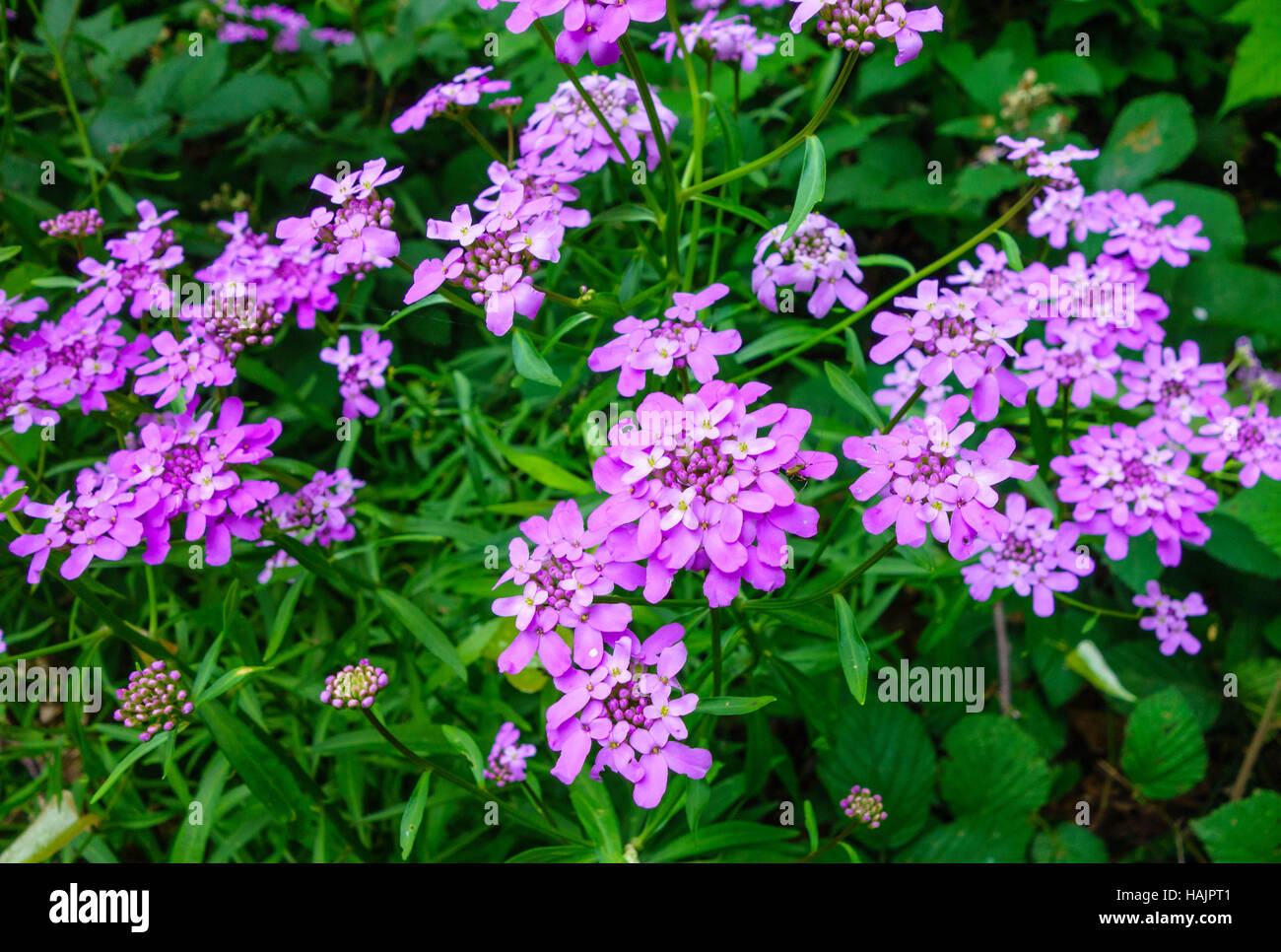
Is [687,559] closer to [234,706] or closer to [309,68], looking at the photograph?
[234,706]

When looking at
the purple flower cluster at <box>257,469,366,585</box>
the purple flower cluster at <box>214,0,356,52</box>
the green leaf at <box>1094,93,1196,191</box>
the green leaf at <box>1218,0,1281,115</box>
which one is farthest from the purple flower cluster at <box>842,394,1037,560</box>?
the purple flower cluster at <box>214,0,356,52</box>

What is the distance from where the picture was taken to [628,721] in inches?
71.2

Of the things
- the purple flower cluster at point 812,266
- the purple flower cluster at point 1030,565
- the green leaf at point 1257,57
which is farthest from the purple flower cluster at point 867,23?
the green leaf at point 1257,57

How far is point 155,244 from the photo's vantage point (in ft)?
9.19

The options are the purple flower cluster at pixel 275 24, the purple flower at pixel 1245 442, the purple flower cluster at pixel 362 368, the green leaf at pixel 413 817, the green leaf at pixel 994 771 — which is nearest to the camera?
the green leaf at pixel 413 817

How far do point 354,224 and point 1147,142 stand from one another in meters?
3.43

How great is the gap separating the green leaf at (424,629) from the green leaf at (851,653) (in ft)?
3.29

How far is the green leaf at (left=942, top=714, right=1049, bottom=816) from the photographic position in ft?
10.3

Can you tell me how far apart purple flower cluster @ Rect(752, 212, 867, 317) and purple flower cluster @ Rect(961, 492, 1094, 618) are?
75cm

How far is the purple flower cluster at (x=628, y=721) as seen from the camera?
70.0 inches

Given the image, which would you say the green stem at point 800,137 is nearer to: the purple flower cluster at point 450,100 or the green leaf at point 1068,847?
the purple flower cluster at point 450,100

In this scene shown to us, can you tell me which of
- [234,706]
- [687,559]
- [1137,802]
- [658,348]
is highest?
[658,348]
